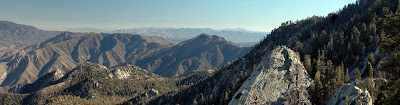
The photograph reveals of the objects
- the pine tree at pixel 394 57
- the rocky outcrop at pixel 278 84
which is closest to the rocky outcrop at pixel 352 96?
the rocky outcrop at pixel 278 84

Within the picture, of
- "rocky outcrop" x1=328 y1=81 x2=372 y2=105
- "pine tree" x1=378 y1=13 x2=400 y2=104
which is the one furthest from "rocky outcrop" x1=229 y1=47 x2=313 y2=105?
"pine tree" x1=378 y1=13 x2=400 y2=104

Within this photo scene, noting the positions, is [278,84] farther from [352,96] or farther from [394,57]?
[394,57]

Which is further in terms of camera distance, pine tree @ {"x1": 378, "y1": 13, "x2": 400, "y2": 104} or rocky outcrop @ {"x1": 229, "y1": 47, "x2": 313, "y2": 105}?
rocky outcrop @ {"x1": 229, "y1": 47, "x2": 313, "y2": 105}

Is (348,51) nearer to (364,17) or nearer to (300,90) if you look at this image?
(300,90)

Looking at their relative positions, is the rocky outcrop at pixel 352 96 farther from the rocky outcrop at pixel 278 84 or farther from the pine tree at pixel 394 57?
the pine tree at pixel 394 57

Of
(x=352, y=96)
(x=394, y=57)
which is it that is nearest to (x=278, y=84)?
(x=352, y=96)

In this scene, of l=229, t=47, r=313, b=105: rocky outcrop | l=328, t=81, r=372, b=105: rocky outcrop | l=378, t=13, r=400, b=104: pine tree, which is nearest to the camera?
l=378, t=13, r=400, b=104: pine tree

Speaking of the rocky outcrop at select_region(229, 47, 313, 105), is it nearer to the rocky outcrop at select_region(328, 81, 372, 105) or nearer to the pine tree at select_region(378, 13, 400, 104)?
the rocky outcrop at select_region(328, 81, 372, 105)
